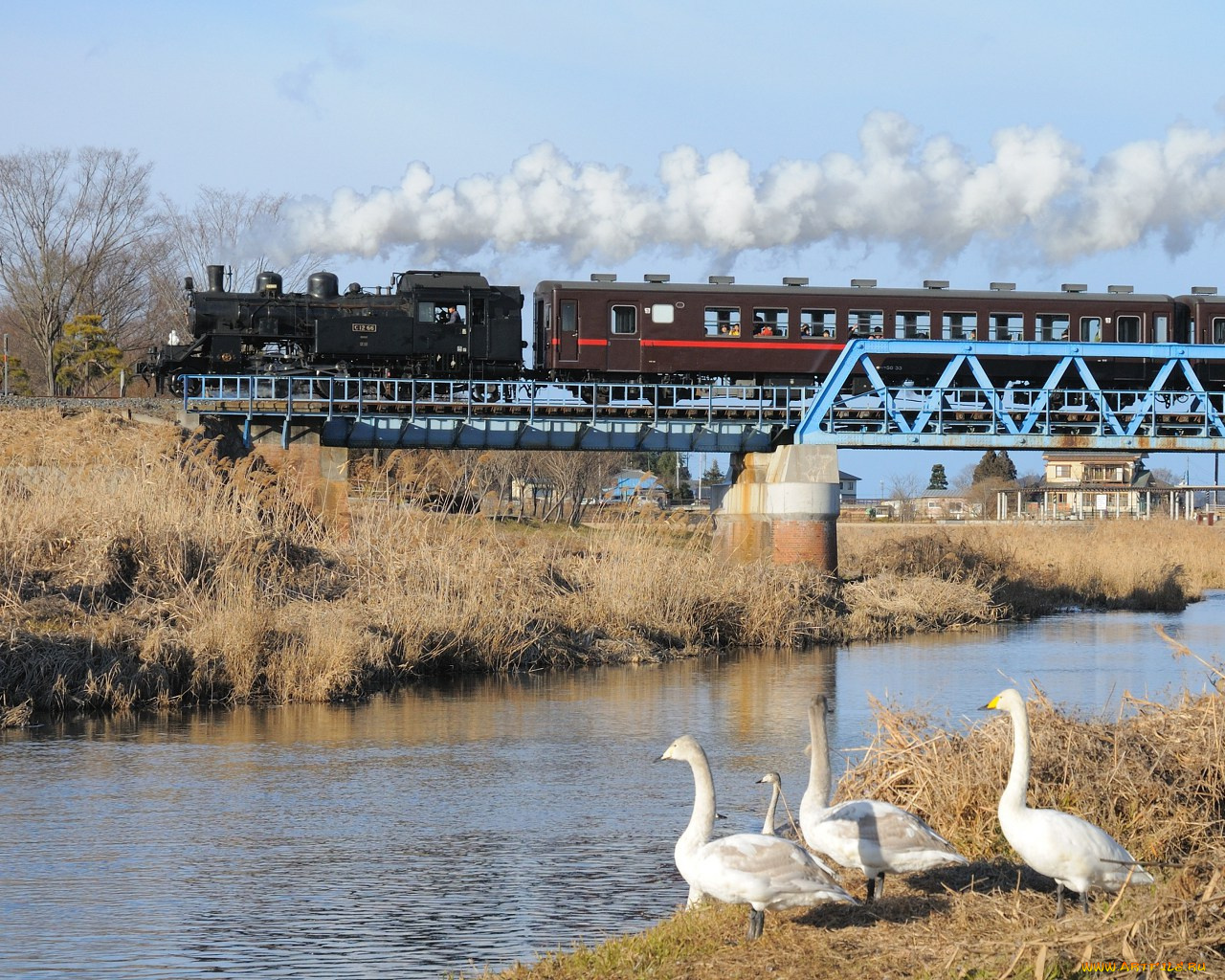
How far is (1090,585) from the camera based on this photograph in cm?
3919

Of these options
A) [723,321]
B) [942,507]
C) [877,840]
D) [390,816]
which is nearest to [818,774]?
[877,840]

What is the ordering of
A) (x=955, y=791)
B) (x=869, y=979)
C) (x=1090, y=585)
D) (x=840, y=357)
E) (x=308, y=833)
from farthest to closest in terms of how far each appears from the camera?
(x=1090, y=585) < (x=840, y=357) < (x=308, y=833) < (x=955, y=791) < (x=869, y=979)

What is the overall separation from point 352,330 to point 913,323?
13.9 metres

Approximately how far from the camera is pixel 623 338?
3634cm

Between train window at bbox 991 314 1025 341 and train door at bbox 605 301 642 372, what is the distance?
29.3 ft

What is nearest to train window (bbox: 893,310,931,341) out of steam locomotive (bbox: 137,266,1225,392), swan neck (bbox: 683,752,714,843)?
steam locomotive (bbox: 137,266,1225,392)

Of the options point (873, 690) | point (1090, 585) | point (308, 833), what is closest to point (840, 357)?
point (1090, 585)

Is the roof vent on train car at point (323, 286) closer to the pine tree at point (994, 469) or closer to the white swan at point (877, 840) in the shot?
the white swan at point (877, 840)

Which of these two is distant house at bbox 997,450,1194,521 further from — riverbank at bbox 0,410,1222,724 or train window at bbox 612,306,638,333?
riverbank at bbox 0,410,1222,724

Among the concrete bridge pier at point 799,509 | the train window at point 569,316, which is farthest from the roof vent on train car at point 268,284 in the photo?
the concrete bridge pier at point 799,509

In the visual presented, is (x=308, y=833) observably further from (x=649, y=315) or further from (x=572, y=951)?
(x=649, y=315)

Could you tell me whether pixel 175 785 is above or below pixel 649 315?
below

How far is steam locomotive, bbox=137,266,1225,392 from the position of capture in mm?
36125

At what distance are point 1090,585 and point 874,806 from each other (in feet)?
108
